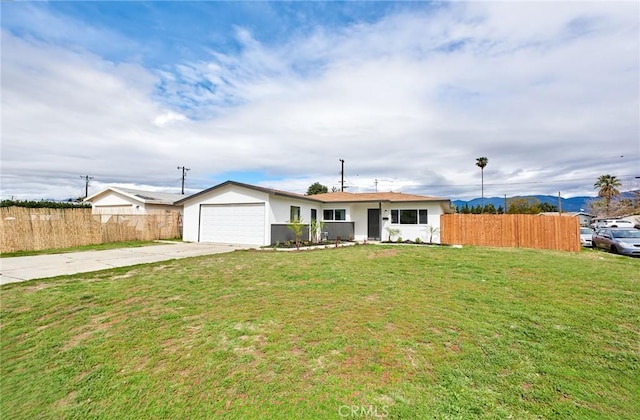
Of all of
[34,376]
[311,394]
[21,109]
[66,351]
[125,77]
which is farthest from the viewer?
[21,109]

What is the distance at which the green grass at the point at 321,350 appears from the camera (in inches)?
98.9

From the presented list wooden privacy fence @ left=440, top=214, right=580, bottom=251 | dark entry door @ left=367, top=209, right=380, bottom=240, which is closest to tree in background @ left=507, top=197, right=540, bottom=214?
wooden privacy fence @ left=440, top=214, right=580, bottom=251

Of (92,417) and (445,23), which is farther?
(445,23)

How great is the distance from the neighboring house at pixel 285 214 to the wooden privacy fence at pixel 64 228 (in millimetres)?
2866

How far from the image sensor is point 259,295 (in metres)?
5.66

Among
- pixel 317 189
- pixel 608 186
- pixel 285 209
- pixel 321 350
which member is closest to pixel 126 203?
pixel 285 209

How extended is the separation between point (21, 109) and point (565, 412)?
20.2 m

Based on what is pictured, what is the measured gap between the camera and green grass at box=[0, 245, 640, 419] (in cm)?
251

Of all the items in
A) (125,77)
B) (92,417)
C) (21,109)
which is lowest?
(92,417)

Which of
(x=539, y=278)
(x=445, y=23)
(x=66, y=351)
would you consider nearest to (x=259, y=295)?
(x=66, y=351)

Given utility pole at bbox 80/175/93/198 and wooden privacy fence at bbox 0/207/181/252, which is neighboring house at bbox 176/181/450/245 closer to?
wooden privacy fence at bbox 0/207/181/252

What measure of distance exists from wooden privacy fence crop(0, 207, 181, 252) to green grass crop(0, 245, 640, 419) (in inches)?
354

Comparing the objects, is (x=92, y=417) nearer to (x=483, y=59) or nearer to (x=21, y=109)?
(x=483, y=59)

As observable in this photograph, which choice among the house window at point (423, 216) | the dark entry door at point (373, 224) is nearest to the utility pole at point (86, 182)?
the dark entry door at point (373, 224)
